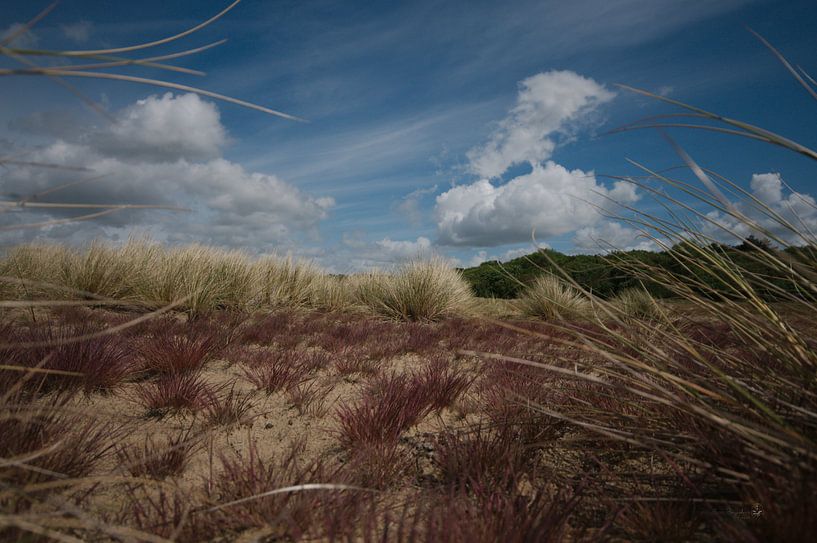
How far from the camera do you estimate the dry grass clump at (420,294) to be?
348 inches

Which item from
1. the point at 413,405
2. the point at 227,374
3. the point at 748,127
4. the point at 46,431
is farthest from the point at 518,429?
the point at 227,374

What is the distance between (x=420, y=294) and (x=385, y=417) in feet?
22.7

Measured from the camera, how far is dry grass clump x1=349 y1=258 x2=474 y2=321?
8836mm

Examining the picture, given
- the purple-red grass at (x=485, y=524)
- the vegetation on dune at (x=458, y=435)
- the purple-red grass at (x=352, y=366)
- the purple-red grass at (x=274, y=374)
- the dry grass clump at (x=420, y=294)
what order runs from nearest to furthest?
1. the purple-red grass at (x=485, y=524)
2. the vegetation on dune at (x=458, y=435)
3. the purple-red grass at (x=274, y=374)
4. the purple-red grass at (x=352, y=366)
5. the dry grass clump at (x=420, y=294)

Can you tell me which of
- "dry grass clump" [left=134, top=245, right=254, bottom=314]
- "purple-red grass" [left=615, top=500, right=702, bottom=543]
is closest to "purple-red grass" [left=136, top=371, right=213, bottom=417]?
"purple-red grass" [left=615, top=500, right=702, bottom=543]

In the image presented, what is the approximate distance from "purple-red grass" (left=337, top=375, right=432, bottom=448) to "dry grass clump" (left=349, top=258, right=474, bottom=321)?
252 inches

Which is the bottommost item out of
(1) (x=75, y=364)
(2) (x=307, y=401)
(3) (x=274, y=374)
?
(2) (x=307, y=401)

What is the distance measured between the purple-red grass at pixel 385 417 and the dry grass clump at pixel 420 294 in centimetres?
641

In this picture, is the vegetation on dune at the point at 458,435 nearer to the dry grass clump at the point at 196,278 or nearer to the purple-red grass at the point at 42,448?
the purple-red grass at the point at 42,448

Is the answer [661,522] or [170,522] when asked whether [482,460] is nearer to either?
[661,522]

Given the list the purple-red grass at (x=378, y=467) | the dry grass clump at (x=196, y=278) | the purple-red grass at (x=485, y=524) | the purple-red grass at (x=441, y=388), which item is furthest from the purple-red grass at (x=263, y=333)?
the purple-red grass at (x=485, y=524)

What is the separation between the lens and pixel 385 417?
6.44ft

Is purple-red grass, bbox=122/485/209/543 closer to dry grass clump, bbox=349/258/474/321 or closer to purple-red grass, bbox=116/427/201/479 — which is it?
purple-red grass, bbox=116/427/201/479

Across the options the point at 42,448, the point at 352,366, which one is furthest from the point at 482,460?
the point at 352,366
